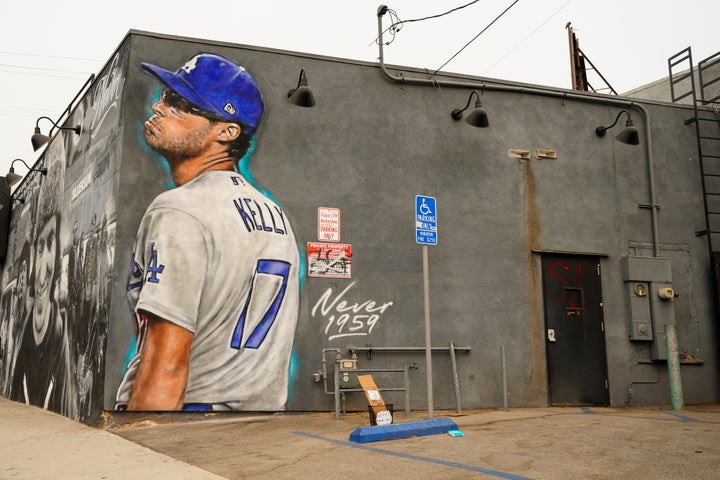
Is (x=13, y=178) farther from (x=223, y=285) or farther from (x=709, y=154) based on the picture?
(x=709, y=154)

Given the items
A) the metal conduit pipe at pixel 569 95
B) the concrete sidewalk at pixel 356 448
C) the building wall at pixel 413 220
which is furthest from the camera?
the metal conduit pipe at pixel 569 95

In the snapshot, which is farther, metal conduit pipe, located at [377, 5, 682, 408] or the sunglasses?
metal conduit pipe, located at [377, 5, 682, 408]

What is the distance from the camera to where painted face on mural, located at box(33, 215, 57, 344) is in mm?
14289

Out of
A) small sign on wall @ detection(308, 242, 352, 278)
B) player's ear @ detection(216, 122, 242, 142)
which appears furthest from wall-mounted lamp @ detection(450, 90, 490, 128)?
player's ear @ detection(216, 122, 242, 142)

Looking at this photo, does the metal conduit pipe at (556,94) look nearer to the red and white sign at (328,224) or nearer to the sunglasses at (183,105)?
the red and white sign at (328,224)

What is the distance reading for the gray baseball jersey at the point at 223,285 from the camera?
10094 mm

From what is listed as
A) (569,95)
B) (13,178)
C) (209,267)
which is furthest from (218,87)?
(13,178)

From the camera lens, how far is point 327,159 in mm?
11578

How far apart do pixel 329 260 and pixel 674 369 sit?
6.27 m

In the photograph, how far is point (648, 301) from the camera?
13016 millimetres

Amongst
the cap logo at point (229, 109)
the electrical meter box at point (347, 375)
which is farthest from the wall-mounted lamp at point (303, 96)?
the electrical meter box at point (347, 375)

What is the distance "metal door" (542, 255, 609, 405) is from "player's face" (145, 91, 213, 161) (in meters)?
6.38

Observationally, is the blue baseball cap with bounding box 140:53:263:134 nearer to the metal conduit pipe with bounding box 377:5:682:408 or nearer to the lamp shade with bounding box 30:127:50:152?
the metal conduit pipe with bounding box 377:5:682:408

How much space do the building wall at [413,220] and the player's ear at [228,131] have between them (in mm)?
474
